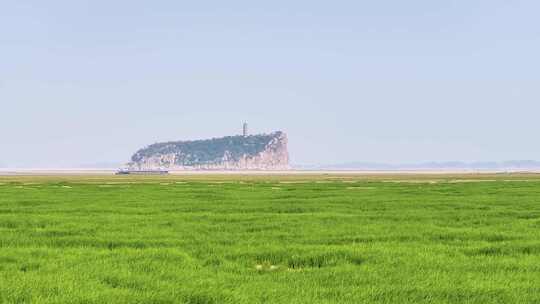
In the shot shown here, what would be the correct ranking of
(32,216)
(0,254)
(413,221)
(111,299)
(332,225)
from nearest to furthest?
(111,299) → (0,254) → (332,225) → (413,221) → (32,216)

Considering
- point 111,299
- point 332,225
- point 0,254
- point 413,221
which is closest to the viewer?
point 111,299

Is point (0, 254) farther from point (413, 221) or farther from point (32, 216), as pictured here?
A: point (413, 221)

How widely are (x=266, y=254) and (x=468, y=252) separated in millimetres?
4593

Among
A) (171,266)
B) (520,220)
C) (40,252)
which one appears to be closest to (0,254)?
(40,252)

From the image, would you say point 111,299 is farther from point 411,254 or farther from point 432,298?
point 411,254

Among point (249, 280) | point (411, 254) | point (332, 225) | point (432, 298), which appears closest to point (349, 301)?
point (432, 298)

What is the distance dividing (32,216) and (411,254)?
49.1 feet

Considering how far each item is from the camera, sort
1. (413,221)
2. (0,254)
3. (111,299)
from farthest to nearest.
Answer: (413,221) < (0,254) < (111,299)

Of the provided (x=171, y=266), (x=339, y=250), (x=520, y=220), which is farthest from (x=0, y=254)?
(x=520, y=220)

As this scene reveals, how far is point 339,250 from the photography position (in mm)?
13883

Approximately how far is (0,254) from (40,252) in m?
0.81

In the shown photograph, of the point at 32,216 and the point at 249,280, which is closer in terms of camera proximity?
the point at 249,280

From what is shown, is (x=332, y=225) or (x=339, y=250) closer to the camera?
(x=339, y=250)

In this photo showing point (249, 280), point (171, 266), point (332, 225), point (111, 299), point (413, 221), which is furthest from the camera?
point (413, 221)
